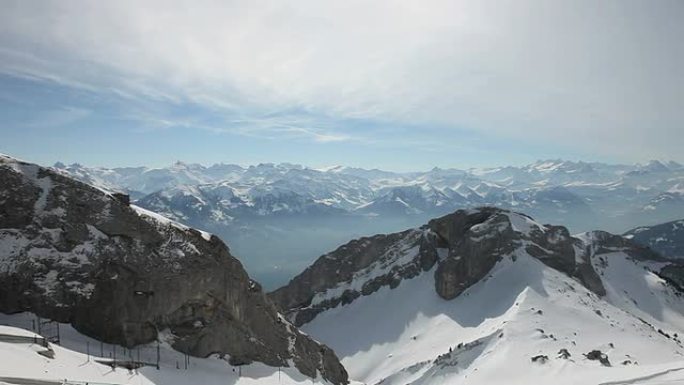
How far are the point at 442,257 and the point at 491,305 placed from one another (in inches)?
1153

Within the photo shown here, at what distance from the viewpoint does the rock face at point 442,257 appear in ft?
393

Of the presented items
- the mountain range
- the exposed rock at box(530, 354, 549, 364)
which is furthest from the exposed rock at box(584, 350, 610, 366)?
the exposed rock at box(530, 354, 549, 364)

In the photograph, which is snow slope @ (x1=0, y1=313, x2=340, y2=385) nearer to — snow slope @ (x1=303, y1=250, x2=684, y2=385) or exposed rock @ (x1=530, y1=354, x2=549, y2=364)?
snow slope @ (x1=303, y1=250, x2=684, y2=385)

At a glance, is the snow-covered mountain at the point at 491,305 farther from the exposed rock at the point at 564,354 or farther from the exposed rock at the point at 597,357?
the exposed rock at the point at 597,357

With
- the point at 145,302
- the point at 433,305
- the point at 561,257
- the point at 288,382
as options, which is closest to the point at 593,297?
the point at 561,257

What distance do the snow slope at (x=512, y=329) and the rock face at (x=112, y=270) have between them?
33209mm

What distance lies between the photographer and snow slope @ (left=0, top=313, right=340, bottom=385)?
3356 centimetres

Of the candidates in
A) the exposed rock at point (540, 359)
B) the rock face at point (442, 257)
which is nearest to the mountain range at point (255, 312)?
the exposed rock at point (540, 359)

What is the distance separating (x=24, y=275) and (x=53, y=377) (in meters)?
17.5

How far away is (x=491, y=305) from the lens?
10494 cm

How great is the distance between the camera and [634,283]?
490 ft

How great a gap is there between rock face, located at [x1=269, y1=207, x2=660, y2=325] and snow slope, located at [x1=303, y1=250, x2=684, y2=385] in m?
3.30

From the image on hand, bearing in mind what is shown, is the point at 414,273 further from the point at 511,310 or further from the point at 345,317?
the point at 511,310

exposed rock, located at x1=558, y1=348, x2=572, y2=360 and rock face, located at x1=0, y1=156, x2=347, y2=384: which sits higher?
rock face, located at x1=0, y1=156, x2=347, y2=384
